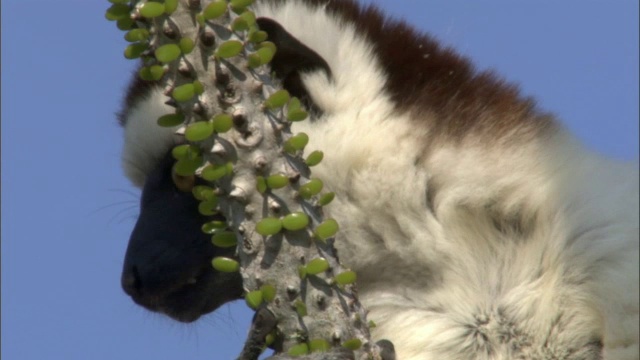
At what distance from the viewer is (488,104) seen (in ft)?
12.5

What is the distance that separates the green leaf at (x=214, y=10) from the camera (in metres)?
2.64

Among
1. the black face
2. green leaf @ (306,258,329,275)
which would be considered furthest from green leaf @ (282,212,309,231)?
the black face

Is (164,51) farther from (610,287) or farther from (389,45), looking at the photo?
(610,287)

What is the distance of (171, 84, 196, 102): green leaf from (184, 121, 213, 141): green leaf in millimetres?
78

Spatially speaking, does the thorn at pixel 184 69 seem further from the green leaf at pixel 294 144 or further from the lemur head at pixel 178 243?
the lemur head at pixel 178 243

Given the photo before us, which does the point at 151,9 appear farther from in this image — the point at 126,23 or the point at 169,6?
the point at 126,23

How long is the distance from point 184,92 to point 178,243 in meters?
1.20

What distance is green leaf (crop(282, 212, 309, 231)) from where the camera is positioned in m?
2.61

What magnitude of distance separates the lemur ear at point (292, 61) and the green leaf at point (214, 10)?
30.9 inches

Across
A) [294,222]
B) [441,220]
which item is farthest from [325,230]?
[441,220]

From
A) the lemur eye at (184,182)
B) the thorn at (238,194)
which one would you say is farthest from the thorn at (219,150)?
the lemur eye at (184,182)

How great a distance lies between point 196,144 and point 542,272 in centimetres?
145

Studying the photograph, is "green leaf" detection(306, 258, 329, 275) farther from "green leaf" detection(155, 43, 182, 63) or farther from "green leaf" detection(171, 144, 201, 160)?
"green leaf" detection(155, 43, 182, 63)

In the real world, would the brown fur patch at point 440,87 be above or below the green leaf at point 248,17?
below
